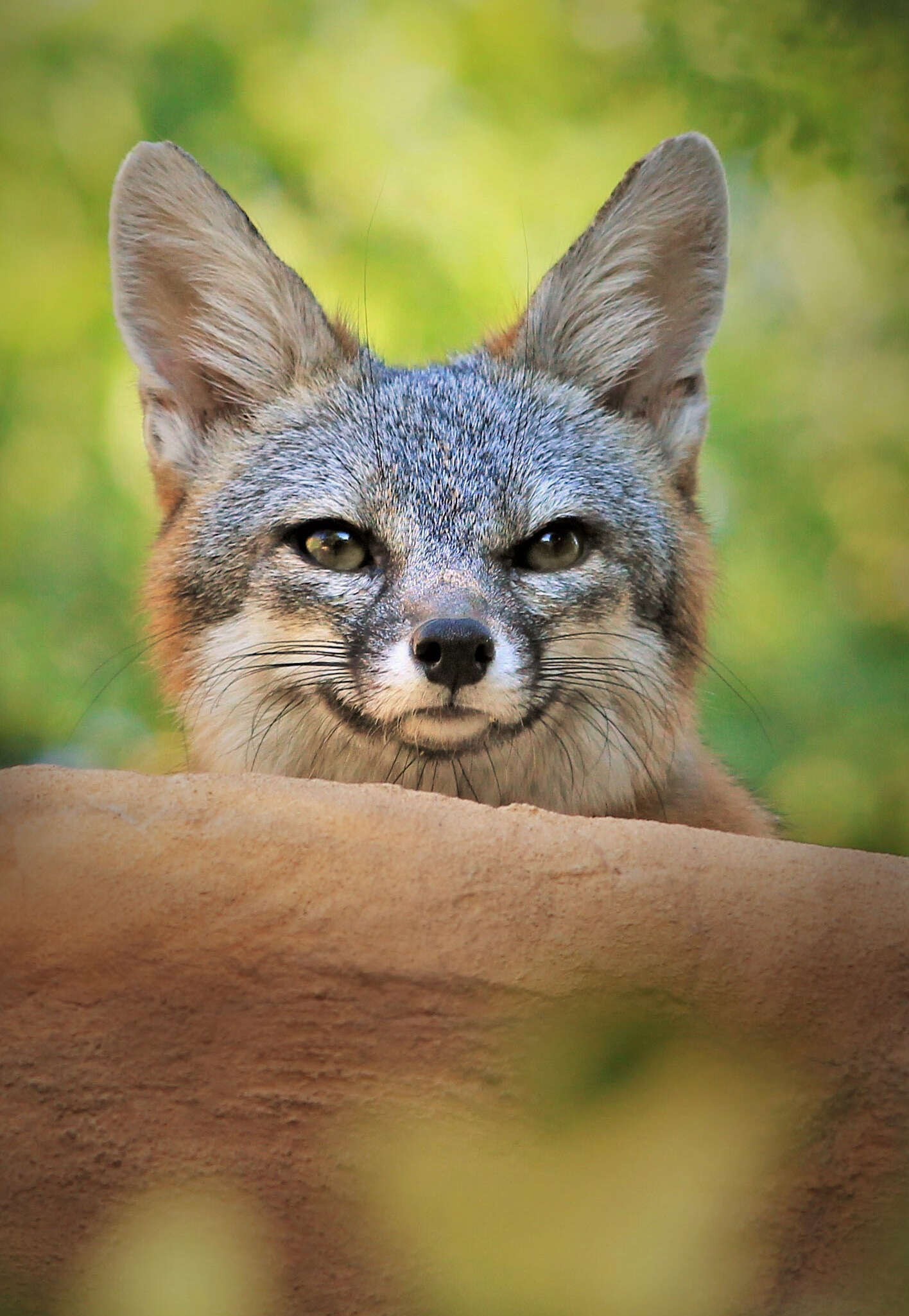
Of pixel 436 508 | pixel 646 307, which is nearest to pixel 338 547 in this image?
pixel 436 508

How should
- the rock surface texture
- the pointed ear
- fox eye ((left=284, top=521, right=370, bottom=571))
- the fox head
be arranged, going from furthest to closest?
the pointed ear → fox eye ((left=284, top=521, right=370, bottom=571)) → the fox head → the rock surface texture

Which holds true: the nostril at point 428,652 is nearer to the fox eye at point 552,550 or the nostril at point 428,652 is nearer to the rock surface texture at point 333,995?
the fox eye at point 552,550

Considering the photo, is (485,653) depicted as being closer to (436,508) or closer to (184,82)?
(436,508)

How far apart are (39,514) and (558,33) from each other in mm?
1991

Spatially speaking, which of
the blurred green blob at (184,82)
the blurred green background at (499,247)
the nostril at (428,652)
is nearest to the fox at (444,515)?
the nostril at (428,652)

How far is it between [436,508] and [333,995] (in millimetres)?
1385

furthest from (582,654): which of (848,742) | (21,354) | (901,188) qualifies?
(21,354)

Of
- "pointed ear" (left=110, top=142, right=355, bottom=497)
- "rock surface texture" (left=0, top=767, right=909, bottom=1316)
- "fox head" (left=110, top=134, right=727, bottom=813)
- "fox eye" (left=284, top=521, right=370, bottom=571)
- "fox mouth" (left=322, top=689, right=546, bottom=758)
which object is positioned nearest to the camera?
"rock surface texture" (left=0, top=767, right=909, bottom=1316)

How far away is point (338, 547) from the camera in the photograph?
9.84 ft

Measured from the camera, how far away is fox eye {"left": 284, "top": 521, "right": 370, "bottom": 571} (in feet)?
9.82

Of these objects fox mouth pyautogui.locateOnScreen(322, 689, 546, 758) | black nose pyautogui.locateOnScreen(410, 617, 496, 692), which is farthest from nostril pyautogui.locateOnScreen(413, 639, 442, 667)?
fox mouth pyautogui.locateOnScreen(322, 689, 546, 758)

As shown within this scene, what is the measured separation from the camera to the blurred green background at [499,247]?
3854mm

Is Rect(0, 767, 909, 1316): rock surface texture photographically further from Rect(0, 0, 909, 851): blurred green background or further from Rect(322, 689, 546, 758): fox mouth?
Rect(0, 0, 909, 851): blurred green background

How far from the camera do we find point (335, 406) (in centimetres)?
336
